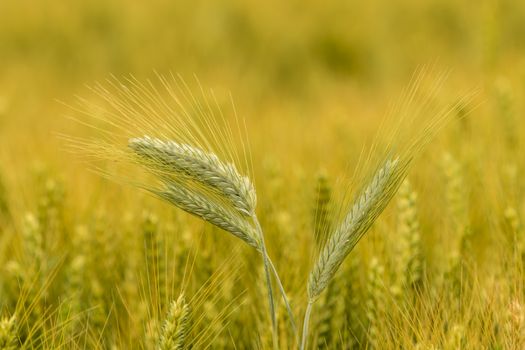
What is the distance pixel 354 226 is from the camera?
3.59 feet

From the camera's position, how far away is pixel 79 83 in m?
4.45

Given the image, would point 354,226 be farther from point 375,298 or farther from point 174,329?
point 375,298

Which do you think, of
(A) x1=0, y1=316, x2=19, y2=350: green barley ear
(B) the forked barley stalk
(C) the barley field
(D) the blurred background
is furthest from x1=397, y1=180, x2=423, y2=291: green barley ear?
(D) the blurred background

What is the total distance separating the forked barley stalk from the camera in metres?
1.09

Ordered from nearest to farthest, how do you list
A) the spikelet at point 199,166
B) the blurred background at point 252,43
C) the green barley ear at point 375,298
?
the spikelet at point 199,166 < the green barley ear at point 375,298 < the blurred background at point 252,43

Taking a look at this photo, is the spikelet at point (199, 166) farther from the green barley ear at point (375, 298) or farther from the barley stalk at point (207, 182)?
the green barley ear at point (375, 298)

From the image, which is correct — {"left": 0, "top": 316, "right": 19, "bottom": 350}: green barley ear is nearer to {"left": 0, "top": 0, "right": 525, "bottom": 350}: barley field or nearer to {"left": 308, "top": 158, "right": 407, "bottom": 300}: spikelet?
{"left": 0, "top": 0, "right": 525, "bottom": 350}: barley field

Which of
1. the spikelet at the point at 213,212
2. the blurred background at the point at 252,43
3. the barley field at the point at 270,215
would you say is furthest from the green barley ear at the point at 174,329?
the blurred background at the point at 252,43

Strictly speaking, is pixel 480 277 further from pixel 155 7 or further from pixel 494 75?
pixel 155 7

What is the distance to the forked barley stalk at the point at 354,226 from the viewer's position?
1.09 m

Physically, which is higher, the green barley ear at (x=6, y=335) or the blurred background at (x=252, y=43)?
the blurred background at (x=252, y=43)

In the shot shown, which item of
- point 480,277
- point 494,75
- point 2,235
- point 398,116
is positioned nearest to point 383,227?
point 480,277

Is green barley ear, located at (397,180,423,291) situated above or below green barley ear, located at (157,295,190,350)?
above

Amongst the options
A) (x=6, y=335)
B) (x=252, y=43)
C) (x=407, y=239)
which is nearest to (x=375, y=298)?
(x=407, y=239)
